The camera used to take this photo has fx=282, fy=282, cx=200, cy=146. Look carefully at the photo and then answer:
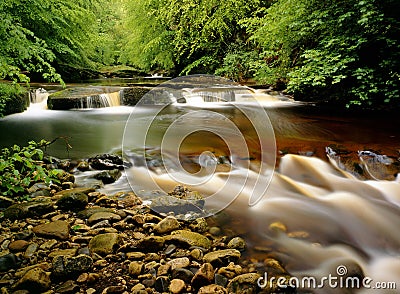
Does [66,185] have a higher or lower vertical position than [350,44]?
lower

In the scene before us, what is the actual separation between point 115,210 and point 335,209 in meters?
2.68

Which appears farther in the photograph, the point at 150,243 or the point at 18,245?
the point at 150,243

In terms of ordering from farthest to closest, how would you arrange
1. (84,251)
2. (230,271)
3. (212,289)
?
(84,251) → (230,271) → (212,289)

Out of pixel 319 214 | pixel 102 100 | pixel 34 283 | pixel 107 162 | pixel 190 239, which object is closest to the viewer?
pixel 34 283

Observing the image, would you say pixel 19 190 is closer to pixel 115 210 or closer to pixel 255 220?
pixel 115 210

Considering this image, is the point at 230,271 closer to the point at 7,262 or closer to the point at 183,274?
the point at 183,274

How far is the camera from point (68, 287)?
2.01 meters

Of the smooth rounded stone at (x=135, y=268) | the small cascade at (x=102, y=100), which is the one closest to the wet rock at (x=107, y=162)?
the smooth rounded stone at (x=135, y=268)

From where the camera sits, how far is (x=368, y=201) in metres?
3.64

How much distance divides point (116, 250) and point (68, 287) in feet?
1.76

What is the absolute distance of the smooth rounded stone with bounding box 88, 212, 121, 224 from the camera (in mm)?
2979

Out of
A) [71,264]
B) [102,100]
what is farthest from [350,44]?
[102,100]

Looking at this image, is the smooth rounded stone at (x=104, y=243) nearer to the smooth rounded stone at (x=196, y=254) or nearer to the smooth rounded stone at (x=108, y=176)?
the smooth rounded stone at (x=196, y=254)

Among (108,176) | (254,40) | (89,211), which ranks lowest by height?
(89,211)
